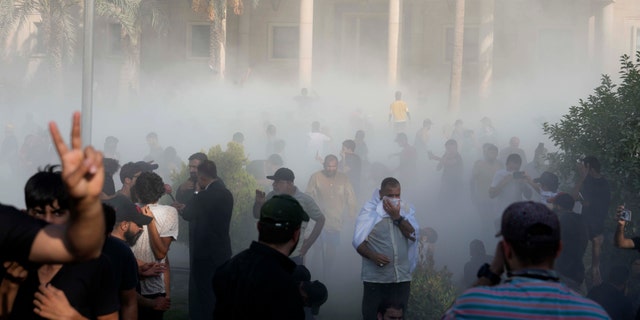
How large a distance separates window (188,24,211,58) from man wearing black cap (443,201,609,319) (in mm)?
31993

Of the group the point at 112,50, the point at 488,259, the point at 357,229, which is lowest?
the point at 488,259

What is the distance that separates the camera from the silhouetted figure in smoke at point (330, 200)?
39.2ft

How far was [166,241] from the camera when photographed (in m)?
6.58

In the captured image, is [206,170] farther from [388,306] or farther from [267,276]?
[267,276]

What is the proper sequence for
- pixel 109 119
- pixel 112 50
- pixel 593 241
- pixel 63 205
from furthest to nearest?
1. pixel 112 50
2. pixel 109 119
3. pixel 593 241
4. pixel 63 205

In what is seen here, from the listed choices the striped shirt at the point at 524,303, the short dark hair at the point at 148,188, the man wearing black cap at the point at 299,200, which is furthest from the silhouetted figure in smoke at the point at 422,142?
the striped shirt at the point at 524,303

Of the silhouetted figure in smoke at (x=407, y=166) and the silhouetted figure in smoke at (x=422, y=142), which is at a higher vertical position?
the silhouetted figure in smoke at (x=422, y=142)

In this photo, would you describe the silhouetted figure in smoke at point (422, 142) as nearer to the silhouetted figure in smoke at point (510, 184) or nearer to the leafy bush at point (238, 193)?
the silhouetted figure in smoke at point (510, 184)

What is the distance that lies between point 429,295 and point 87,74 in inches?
190

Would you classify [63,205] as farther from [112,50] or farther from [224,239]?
[112,50]

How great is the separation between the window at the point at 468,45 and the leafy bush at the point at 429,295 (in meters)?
25.1

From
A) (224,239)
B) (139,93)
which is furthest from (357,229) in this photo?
A: (139,93)

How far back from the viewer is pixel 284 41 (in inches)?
1371

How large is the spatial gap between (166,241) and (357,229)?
201 centimetres
